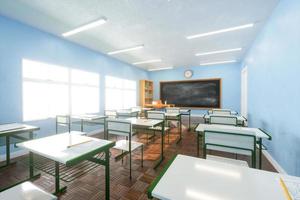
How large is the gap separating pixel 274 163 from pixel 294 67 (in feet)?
5.72

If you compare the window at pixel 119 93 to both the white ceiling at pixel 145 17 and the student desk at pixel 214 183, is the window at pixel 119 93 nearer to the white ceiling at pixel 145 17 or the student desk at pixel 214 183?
the white ceiling at pixel 145 17

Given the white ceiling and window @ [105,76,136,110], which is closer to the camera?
the white ceiling

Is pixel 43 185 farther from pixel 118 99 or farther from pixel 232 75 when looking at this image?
pixel 232 75

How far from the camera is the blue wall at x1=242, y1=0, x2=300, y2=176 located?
1820 mm

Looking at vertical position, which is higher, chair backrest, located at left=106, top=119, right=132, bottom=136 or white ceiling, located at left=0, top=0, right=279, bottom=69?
white ceiling, located at left=0, top=0, right=279, bottom=69

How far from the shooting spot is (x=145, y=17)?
271 cm

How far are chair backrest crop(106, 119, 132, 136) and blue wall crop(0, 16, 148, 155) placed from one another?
223 cm

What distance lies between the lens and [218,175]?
859 millimetres

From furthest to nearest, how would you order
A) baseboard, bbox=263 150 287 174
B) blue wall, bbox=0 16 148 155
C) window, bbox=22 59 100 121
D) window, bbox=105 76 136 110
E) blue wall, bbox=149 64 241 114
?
blue wall, bbox=149 64 241 114, window, bbox=105 76 136 110, window, bbox=22 59 100 121, blue wall, bbox=0 16 148 155, baseboard, bbox=263 150 287 174

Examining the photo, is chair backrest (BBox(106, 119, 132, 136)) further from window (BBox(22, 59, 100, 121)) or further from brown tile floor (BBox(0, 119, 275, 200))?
window (BBox(22, 59, 100, 121))

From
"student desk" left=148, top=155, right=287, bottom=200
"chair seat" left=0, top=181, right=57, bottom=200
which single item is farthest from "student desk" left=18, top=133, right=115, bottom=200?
"student desk" left=148, top=155, right=287, bottom=200

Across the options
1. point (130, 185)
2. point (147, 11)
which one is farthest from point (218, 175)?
point (147, 11)

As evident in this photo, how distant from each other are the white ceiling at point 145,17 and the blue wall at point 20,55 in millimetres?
219

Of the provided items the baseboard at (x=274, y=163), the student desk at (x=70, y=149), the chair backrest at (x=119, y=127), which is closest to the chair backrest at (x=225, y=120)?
the baseboard at (x=274, y=163)
